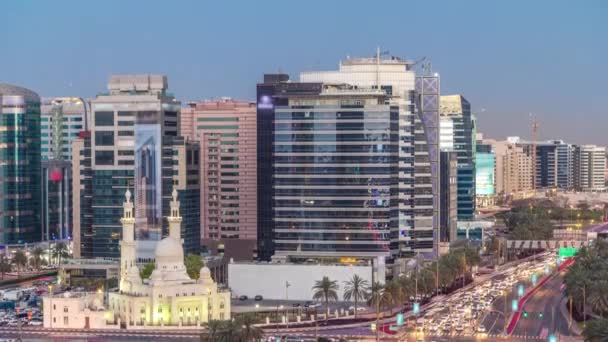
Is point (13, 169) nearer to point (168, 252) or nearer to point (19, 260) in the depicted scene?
point (19, 260)

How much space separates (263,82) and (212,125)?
29.7 metres

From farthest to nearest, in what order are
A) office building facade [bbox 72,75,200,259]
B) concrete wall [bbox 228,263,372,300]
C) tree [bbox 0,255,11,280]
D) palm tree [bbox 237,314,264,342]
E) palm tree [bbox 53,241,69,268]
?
palm tree [bbox 53,241,69,268]
tree [bbox 0,255,11,280]
office building facade [bbox 72,75,200,259]
concrete wall [bbox 228,263,372,300]
palm tree [bbox 237,314,264,342]

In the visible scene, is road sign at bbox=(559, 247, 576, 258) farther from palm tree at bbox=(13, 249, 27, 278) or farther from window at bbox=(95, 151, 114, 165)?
palm tree at bbox=(13, 249, 27, 278)

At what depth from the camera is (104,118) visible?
535ft

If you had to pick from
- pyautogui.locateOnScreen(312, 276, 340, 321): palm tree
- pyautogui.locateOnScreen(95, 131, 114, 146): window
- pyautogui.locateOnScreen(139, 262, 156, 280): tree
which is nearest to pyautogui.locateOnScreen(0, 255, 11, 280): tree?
pyautogui.locateOnScreen(95, 131, 114, 146): window

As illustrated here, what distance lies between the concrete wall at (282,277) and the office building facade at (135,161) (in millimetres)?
17870

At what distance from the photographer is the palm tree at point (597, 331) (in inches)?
3693

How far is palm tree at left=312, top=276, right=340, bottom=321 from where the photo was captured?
433ft

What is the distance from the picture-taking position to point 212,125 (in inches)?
7456

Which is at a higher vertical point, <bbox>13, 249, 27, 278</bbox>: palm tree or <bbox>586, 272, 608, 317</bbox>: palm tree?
<bbox>586, 272, 608, 317</bbox>: palm tree

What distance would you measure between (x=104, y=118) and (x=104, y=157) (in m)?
5.19

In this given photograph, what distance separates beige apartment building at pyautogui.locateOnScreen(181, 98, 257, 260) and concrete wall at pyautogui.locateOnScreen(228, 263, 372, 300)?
3466cm

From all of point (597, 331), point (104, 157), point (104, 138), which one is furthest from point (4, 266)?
point (597, 331)

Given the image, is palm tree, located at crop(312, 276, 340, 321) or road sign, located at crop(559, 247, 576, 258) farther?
road sign, located at crop(559, 247, 576, 258)
